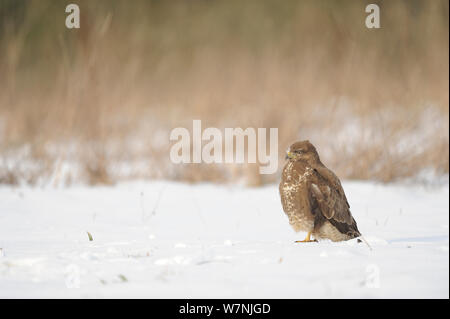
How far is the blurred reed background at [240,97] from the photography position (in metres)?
5.57

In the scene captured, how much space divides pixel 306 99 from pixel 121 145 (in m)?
2.17

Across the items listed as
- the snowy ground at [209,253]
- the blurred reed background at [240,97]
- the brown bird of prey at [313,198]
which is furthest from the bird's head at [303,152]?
the blurred reed background at [240,97]

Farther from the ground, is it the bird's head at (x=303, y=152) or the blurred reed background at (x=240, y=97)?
the blurred reed background at (x=240, y=97)

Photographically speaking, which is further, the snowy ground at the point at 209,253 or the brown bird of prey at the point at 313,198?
the brown bird of prey at the point at 313,198

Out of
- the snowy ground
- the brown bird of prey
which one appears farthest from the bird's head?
the snowy ground

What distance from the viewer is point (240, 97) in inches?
239

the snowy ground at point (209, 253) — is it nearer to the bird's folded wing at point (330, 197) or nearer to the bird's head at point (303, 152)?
the bird's folded wing at point (330, 197)

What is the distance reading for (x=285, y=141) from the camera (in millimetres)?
5703

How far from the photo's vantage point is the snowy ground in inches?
80.4

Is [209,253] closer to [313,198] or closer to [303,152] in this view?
[313,198]

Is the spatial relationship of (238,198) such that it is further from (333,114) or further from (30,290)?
(30,290)

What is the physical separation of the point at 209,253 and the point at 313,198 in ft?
2.09

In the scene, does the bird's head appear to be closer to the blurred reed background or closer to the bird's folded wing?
the bird's folded wing

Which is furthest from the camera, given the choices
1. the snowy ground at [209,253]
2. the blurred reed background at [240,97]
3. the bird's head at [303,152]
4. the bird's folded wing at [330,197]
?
the blurred reed background at [240,97]
